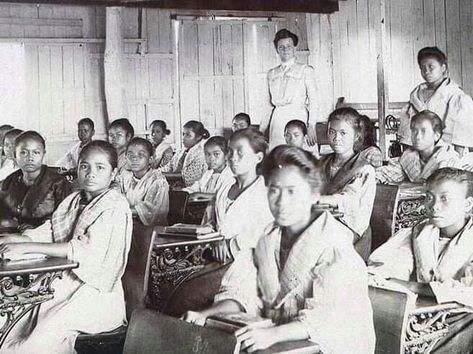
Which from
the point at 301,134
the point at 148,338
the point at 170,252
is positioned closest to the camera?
the point at 148,338

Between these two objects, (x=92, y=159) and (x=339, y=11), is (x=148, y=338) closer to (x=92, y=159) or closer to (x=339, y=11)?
(x=92, y=159)

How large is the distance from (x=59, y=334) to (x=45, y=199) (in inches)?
45.5

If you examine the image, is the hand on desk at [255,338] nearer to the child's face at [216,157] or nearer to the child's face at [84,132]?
the child's face at [216,157]

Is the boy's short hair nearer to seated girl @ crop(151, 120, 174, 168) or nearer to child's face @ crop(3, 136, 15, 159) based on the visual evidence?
child's face @ crop(3, 136, 15, 159)

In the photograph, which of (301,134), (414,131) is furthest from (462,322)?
(301,134)

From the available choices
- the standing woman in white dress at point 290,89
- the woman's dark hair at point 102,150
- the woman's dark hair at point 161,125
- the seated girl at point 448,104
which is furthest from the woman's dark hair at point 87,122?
the woman's dark hair at point 102,150

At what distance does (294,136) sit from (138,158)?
89 centimetres

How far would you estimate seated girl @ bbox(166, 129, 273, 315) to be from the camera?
2.45 metres

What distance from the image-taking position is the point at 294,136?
3996 millimetres

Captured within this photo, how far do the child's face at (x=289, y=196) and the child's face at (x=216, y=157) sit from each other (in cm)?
228

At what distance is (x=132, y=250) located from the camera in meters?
2.17

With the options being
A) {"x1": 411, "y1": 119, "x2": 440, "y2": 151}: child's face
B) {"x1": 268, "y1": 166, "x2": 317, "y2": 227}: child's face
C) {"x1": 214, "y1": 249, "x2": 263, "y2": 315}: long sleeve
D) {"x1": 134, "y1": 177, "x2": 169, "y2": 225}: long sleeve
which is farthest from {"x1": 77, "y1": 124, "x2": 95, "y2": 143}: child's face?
{"x1": 268, "y1": 166, "x2": 317, "y2": 227}: child's face

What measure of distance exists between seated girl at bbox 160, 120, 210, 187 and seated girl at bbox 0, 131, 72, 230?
167cm

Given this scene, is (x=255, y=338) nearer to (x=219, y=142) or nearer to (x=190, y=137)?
(x=219, y=142)
